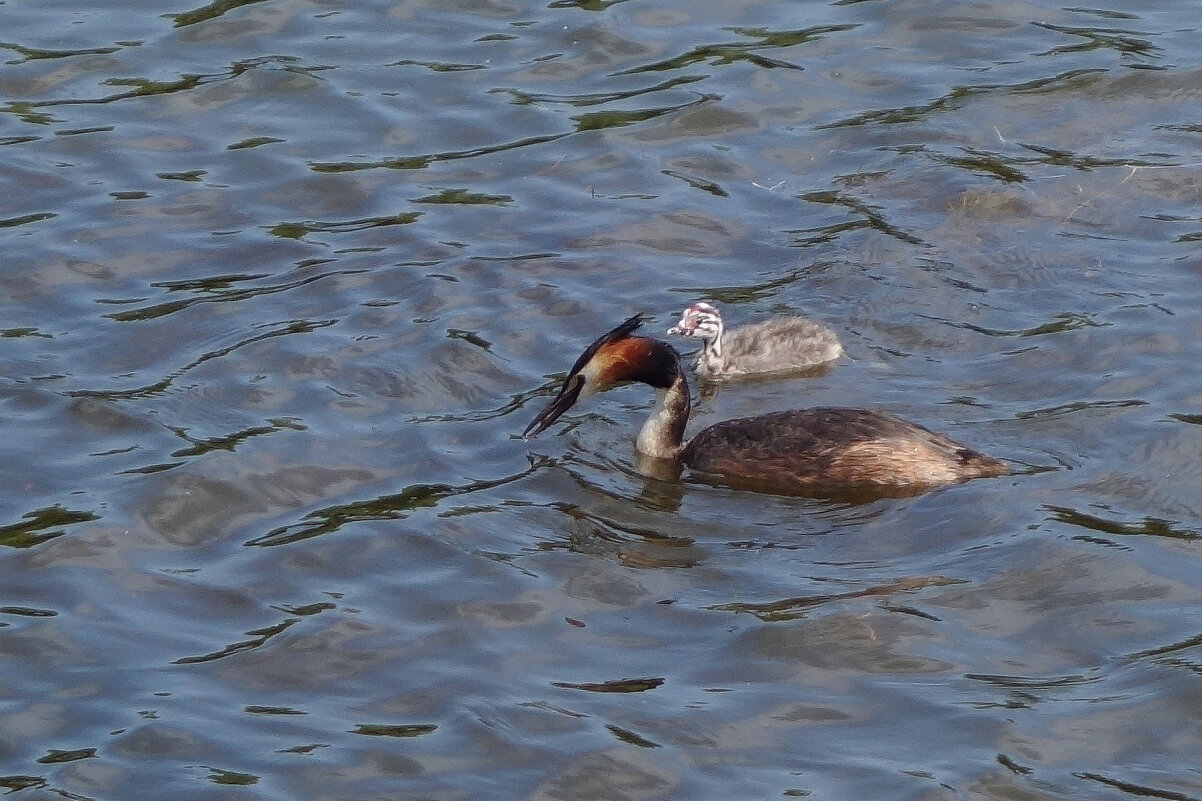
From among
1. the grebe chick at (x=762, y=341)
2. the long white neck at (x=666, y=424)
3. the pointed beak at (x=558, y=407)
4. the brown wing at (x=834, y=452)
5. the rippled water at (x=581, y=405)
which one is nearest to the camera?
the rippled water at (x=581, y=405)

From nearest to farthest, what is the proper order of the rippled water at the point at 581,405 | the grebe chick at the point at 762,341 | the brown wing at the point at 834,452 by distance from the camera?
the rippled water at the point at 581,405 < the brown wing at the point at 834,452 < the grebe chick at the point at 762,341

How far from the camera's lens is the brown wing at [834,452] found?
888 centimetres

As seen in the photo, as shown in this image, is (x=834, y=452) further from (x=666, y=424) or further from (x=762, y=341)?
(x=762, y=341)

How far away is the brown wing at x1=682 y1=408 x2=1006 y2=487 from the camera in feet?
29.1

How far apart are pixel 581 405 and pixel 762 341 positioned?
103cm

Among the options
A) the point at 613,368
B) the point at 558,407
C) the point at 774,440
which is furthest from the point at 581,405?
the point at 774,440

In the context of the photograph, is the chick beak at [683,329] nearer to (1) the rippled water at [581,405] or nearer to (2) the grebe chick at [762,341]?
(2) the grebe chick at [762,341]

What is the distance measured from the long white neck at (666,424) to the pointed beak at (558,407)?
44 centimetres

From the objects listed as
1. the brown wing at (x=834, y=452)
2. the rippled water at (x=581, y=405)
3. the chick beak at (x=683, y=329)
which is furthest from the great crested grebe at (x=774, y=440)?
the chick beak at (x=683, y=329)

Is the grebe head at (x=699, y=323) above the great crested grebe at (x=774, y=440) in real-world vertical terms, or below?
above

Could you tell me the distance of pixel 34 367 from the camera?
32.7 ft

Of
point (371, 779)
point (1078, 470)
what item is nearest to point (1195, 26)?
point (1078, 470)

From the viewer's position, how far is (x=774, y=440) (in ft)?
30.6

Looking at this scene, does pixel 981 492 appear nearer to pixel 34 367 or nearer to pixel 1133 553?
pixel 1133 553
